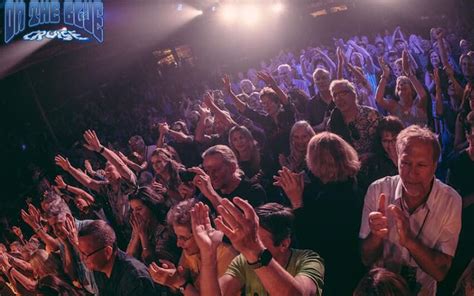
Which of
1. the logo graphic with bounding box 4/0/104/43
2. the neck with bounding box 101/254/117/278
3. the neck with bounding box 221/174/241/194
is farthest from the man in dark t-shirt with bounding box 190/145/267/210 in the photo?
the logo graphic with bounding box 4/0/104/43

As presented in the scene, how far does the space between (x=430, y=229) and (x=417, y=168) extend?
26 centimetres

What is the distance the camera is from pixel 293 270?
1846mm

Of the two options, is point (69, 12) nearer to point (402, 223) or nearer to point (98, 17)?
point (98, 17)

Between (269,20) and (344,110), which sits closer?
(344,110)

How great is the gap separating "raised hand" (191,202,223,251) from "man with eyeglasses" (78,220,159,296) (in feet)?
2.23

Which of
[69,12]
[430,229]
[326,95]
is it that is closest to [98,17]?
[69,12]

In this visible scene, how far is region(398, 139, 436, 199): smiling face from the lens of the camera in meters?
1.84

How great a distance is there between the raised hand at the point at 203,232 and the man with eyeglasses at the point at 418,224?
0.65 metres

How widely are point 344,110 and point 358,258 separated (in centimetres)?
169

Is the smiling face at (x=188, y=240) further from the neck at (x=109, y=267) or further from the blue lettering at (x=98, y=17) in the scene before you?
the blue lettering at (x=98, y=17)

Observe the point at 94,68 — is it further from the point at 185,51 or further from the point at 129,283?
the point at 129,283

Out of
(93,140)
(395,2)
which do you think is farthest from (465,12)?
(93,140)

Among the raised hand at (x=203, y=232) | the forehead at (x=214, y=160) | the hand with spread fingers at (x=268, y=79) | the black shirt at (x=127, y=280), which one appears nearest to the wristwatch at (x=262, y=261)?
the raised hand at (x=203, y=232)

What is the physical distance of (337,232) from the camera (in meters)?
2.08
